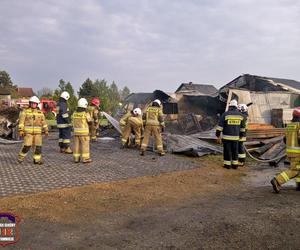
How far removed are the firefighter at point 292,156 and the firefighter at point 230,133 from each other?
2188 millimetres

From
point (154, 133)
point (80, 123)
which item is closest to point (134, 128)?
point (154, 133)

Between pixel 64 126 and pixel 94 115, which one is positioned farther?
pixel 94 115

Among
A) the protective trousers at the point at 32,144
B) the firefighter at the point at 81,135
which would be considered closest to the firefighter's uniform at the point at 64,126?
the firefighter at the point at 81,135

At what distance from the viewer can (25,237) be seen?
12.9 ft

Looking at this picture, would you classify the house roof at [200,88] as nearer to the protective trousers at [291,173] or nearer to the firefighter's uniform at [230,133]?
the firefighter's uniform at [230,133]

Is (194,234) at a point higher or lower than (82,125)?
lower

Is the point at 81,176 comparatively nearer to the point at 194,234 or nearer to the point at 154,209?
the point at 154,209

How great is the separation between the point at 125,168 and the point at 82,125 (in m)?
1.60

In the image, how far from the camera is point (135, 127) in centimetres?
1116

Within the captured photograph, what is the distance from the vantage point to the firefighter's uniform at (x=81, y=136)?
8484 mm

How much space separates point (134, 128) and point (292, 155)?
5.86m

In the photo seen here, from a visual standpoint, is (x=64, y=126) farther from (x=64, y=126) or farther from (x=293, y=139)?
(x=293, y=139)

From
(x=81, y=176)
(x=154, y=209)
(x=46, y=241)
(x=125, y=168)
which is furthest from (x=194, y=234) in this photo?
(x=125, y=168)

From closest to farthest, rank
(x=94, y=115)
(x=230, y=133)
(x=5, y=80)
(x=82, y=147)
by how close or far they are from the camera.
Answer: (x=82, y=147), (x=230, y=133), (x=94, y=115), (x=5, y=80)
